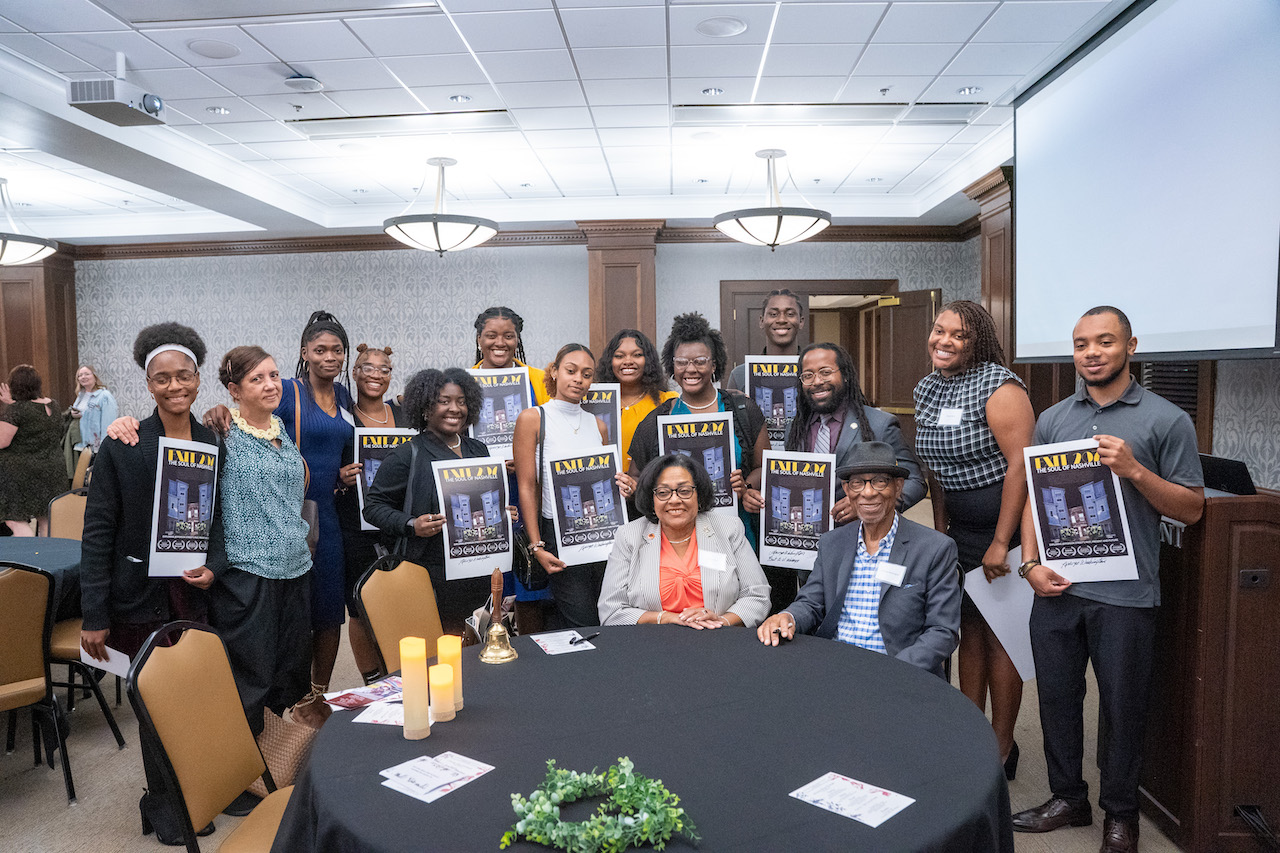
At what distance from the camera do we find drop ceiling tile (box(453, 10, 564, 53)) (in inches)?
161

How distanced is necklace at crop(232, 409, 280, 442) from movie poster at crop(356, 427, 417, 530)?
64 centimetres

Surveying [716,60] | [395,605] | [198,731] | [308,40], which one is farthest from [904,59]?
[198,731]

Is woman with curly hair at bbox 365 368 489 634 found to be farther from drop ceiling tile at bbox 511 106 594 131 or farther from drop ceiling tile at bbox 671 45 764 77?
drop ceiling tile at bbox 511 106 594 131

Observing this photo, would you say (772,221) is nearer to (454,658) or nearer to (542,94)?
(542,94)

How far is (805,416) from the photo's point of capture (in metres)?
3.23

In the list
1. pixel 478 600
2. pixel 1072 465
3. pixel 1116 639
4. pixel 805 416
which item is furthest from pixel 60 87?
pixel 1116 639

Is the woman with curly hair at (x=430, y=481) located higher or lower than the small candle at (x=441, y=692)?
higher

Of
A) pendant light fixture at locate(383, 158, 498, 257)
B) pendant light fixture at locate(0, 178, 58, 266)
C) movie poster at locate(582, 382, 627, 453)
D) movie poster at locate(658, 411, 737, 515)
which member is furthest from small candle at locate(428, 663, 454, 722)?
pendant light fixture at locate(0, 178, 58, 266)

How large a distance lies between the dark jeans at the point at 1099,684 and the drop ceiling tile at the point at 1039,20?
332 centimetres

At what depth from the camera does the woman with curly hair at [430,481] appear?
2.97m

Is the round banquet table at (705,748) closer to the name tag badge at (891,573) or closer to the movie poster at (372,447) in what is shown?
the name tag badge at (891,573)

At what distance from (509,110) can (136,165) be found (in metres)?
3.25

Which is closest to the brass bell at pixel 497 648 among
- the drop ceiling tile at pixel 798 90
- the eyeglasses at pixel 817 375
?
the eyeglasses at pixel 817 375

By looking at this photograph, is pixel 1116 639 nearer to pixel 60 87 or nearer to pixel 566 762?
pixel 566 762
